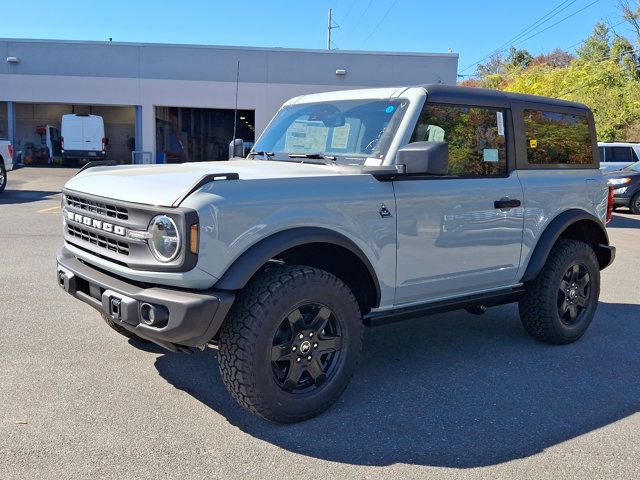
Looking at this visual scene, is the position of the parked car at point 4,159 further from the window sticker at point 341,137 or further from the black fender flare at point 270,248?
the black fender flare at point 270,248

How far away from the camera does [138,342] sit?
4730mm

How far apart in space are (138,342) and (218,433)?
5.37 feet

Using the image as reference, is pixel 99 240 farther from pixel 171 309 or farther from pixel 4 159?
pixel 4 159

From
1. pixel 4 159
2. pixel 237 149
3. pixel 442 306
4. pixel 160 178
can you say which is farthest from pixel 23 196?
pixel 442 306

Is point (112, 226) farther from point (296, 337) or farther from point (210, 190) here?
point (296, 337)

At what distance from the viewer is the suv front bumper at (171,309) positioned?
3.01 meters

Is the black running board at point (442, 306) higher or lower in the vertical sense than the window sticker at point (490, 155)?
lower

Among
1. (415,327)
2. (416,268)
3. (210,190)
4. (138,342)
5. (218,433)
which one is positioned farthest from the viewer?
(415,327)

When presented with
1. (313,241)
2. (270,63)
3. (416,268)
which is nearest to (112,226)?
(313,241)

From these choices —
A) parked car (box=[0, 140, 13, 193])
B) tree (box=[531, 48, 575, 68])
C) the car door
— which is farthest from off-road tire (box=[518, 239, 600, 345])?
tree (box=[531, 48, 575, 68])

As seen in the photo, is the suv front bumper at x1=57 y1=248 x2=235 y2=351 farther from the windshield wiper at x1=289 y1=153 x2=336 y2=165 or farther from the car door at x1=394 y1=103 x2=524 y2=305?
the windshield wiper at x1=289 y1=153 x2=336 y2=165

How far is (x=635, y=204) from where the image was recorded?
16.2 metres

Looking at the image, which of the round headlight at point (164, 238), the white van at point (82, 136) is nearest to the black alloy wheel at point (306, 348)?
the round headlight at point (164, 238)

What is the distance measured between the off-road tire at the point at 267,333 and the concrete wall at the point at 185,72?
24.3 metres
